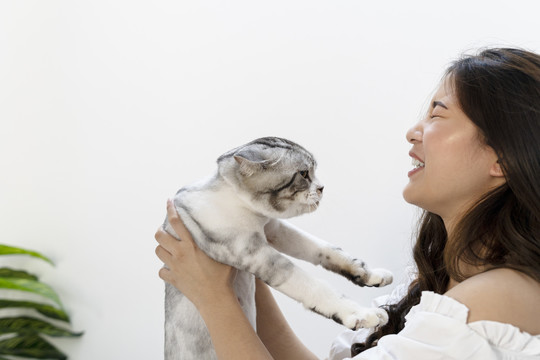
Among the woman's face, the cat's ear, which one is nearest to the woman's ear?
the woman's face

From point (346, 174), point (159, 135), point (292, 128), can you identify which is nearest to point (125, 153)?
point (159, 135)

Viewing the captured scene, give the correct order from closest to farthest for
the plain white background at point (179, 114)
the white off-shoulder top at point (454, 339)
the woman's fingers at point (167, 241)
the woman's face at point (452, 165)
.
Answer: the white off-shoulder top at point (454, 339), the woman's face at point (452, 165), the woman's fingers at point (167, 241), the plain white background at point (179, 114)

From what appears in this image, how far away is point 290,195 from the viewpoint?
129cm

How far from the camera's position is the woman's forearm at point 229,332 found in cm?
126

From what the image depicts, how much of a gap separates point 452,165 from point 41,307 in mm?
1892

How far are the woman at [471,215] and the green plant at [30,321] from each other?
1256 millimetres

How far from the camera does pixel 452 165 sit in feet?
4.08

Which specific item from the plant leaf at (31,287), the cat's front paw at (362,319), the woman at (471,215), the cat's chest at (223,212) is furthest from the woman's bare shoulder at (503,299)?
the plant leaf at (31,287)

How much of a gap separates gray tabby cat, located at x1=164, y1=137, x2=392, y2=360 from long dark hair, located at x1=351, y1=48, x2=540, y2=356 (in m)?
0.22

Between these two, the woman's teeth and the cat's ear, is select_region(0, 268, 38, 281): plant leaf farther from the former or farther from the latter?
the woman's teeth

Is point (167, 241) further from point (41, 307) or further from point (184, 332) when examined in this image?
point (41, 307)

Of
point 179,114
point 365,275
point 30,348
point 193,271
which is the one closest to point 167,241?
point 193,271

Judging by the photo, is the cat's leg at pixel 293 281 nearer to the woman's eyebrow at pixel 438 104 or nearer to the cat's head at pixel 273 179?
the cat's head at pixel 273 179

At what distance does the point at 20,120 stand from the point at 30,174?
0.80 ft
